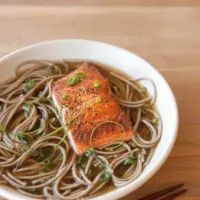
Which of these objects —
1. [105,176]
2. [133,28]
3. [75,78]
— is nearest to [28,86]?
[75,78]

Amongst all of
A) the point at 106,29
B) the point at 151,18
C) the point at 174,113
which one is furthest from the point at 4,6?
the point at 174,113

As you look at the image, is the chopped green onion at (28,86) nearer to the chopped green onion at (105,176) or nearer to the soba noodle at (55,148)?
the soba noodle at (55,148)

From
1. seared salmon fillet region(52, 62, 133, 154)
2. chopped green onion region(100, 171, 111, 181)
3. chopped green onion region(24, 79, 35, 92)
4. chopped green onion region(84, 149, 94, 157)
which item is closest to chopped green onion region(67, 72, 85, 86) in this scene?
seared salmon fillet region(52, 62, 133, 154)

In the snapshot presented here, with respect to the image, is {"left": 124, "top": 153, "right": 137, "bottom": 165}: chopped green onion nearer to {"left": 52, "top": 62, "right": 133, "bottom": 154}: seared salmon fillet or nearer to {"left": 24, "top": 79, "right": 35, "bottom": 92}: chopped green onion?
{"left": 52, "top": 62, "right": 133, "bottom": 154}: seared salmon fillet

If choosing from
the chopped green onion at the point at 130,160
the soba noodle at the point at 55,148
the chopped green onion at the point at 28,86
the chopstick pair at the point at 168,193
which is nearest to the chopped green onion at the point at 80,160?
the soba noodle at the point at 55,148

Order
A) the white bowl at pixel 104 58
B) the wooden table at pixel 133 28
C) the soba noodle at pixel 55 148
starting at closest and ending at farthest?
the soba noodle at pixel 55 148 < the white bowl at pixel 104 58 < the wooden table at pixel 133 28

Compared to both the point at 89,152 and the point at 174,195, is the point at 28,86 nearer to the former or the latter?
the point at 89,152

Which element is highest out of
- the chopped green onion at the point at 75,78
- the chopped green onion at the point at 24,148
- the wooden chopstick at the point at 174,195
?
the chopped green onion at the point at 75,78

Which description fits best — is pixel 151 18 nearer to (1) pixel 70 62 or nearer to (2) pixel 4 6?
(1) pixel 70 62
